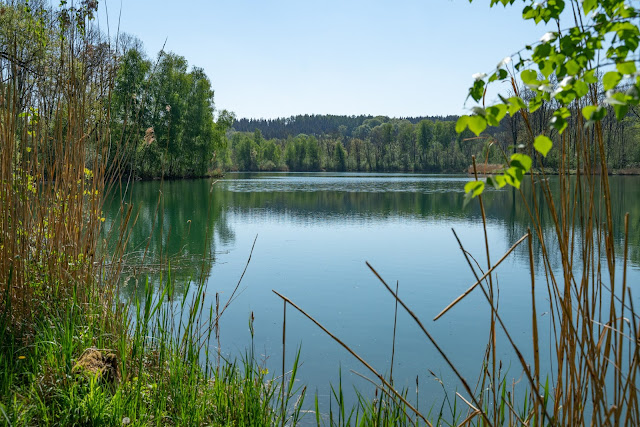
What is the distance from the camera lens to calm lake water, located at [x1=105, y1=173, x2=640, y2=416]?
4.41 metres

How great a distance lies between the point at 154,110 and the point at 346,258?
2594 centimetres

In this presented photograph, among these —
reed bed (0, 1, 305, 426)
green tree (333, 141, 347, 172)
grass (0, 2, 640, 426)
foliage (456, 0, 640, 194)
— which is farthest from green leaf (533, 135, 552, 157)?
green tree (333, 141, 347, 172)

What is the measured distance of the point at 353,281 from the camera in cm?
725

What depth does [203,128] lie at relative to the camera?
115 ft

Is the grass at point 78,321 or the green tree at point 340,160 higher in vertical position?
the green tree at point 340,160

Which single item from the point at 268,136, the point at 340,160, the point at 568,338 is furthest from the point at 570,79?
the point at 268,136

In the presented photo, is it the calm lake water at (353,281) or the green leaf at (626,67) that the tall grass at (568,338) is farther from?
the calm lake water at (353,281)

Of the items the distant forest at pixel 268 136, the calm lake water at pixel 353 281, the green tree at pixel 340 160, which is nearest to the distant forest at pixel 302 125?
the distant forest at pixel 268 136

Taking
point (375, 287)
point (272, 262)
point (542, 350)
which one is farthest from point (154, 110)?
point (542, 350)

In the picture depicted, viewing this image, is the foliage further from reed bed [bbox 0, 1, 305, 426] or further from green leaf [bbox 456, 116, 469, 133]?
reed bed [bbox 0, 1, 305, 426]

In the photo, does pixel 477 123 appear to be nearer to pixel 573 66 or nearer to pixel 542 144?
pixel 542 144

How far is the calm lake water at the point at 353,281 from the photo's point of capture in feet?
14.5

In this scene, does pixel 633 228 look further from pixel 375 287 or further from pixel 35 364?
pixel 35 364

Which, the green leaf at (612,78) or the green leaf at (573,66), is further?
the green leaf at (573,66)
